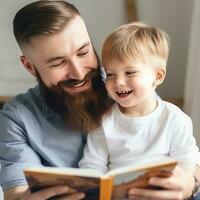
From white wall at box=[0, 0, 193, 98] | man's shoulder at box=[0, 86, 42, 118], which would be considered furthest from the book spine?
white wall at box=[0, 0, 193, 98]

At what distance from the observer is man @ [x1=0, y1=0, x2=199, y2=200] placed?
1.12 metres

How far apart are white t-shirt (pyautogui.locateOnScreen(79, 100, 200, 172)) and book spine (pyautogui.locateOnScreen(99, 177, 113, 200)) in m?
0.17

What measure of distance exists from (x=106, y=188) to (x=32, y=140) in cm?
34

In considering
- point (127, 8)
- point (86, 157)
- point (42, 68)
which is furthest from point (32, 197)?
point (127, 8)

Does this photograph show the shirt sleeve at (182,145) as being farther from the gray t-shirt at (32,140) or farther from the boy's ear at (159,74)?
the gray t-shirt at (32,140)

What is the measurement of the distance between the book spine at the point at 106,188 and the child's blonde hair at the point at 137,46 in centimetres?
33

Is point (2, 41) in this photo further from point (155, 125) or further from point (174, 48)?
point (155, 125)

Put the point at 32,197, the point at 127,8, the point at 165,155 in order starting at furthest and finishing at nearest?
the point at 127,8
the point at 165,155
the point at 32,197

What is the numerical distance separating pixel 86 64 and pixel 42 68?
123 millimetres

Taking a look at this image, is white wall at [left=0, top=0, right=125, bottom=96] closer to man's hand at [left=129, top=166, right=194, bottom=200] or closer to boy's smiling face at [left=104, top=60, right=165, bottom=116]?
boy's smiling face at [left=104, top=60, right=165, bottom=116]

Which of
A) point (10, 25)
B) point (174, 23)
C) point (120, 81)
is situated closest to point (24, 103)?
point (120, 81)

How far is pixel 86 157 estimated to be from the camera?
1198mm

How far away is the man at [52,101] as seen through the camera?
1124mm

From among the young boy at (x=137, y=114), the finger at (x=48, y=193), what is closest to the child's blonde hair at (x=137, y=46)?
the young boy at (x=137, y=114)
